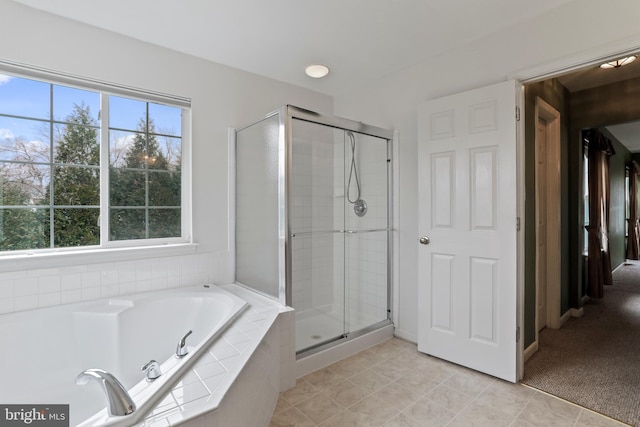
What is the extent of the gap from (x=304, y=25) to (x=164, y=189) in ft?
5.26

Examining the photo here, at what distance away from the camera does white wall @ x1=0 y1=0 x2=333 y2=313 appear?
1912mm

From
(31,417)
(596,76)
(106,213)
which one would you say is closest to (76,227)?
(106,213)

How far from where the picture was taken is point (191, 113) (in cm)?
254

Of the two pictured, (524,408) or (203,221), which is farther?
(203,221)

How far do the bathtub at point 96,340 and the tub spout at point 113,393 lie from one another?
32 cm

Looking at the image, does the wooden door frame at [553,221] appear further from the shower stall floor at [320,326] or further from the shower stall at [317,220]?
the shower stall floor at [320,326]

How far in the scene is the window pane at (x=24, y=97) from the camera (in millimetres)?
1935

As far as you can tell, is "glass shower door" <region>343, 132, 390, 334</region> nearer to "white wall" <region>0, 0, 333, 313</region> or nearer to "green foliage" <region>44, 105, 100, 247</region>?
"white wall" <region>0, 0, 333, 313</region>

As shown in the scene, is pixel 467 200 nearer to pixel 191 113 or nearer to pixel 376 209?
pixel 376 209

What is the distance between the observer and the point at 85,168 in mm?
2184

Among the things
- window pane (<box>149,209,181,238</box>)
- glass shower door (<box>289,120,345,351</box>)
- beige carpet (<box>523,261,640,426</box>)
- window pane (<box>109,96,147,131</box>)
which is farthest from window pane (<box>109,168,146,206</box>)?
beige carpet (<box>523,261,640,426</box>)

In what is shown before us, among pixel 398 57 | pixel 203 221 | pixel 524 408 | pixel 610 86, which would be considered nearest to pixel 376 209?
pixel 398 57

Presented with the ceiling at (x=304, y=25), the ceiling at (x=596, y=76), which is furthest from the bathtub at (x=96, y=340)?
the ceiling at (x=596, y=76)

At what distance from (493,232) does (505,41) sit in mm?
1319
